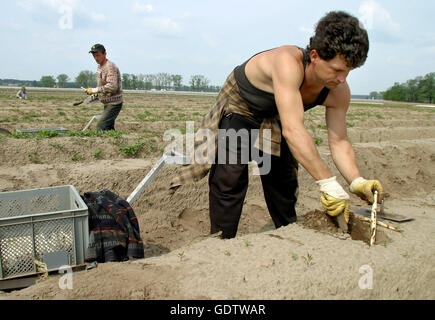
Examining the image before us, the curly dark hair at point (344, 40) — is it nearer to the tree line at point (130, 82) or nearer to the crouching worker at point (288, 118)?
the crouching worker at point (288, 118)

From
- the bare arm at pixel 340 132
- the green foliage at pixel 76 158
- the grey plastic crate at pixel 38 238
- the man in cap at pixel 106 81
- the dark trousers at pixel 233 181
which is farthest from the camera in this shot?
the man in cap at pixel 106 81

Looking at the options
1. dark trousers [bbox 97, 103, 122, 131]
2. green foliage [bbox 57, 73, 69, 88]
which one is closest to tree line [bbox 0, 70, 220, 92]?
green foliage [bbox 57, 73, 69, 88]

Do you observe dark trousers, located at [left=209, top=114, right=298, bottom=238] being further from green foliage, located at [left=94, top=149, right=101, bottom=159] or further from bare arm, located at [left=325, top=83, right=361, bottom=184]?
green foliage, located at [left=94, top=149, right=101, bottom=159]

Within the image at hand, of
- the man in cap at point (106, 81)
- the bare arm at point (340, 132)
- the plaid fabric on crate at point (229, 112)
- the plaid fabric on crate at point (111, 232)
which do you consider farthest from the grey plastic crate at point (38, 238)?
the man in cap at point (106, 81)

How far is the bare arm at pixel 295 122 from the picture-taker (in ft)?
7.24

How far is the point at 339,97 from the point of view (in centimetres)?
271

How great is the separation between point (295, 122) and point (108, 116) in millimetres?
4481

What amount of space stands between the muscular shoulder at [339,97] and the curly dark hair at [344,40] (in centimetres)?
48

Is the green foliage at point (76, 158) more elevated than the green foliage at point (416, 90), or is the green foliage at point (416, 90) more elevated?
the green foliage at point (416, 90)

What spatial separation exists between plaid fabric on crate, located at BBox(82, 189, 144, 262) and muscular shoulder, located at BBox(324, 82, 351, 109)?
1.68 meters

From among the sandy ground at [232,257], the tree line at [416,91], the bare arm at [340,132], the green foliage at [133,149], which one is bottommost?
the sandy ground at [232,257]

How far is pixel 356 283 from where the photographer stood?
6.41 feet

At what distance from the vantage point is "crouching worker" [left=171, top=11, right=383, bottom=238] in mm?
2201
